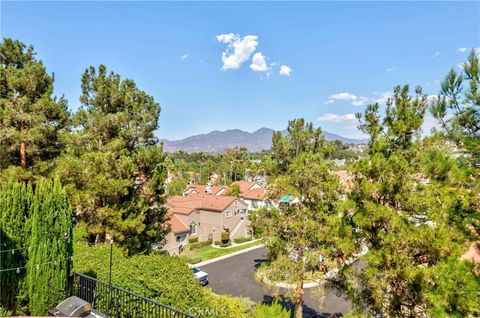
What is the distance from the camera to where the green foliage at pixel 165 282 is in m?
9.04

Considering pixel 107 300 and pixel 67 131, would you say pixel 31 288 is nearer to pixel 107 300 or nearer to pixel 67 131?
pixel 107 300

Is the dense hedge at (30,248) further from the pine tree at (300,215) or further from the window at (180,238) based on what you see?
the window at (180,238)

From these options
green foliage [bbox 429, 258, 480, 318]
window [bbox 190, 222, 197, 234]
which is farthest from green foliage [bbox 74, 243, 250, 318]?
window [bbox 190, 222, 197, 234]

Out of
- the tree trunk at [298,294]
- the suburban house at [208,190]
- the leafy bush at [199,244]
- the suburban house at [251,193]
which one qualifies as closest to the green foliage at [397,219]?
the tree trunk at [298,294]

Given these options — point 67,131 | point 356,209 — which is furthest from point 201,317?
point 67,131

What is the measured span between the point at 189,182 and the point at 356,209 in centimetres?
6924

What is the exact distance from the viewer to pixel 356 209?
8.87 meters

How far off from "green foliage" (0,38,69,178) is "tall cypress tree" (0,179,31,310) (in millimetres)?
7594

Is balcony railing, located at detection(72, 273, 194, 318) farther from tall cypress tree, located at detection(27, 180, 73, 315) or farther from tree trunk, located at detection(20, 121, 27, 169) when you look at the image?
tree trunk, located at detection(20, 121, 27, 169)

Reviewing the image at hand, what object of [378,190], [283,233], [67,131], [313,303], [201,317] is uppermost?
[67,131]

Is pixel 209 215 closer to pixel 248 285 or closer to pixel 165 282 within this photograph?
pixel 248 285

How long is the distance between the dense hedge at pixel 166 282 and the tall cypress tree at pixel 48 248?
171 cm

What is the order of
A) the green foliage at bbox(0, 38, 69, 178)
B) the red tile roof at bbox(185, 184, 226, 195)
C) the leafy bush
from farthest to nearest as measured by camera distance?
the red tile roof at bbox(185, 184, 226, 195) < the leafy bush < the green foliage at bbox(0, 38, 69, 178)

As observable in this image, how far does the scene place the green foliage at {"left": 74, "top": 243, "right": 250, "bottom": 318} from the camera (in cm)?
904
